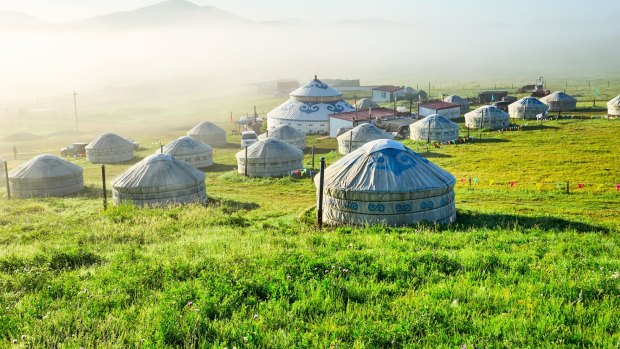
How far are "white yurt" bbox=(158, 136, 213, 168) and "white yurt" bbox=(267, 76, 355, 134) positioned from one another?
19405 millimetres

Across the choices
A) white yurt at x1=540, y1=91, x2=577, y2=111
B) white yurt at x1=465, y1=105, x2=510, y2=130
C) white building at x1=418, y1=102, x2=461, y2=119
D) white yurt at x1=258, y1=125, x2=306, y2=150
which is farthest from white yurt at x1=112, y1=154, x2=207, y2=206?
white yurt at x1=540, y1=91, x2=577, y2=111

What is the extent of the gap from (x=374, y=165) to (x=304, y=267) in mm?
9623

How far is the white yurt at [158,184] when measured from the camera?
23.9 meters

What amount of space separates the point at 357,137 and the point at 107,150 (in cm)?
2279

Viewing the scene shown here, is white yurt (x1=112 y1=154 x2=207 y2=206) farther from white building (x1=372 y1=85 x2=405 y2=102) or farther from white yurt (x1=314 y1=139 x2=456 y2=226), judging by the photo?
white building (x1=372 y1=85 x2=405 y2=102)

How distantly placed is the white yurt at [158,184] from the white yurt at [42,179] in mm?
7559

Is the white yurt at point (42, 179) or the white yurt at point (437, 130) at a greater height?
the white yurt at point (437, 130)

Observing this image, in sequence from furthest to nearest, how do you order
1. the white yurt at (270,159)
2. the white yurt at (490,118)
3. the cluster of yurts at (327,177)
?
the white yurt at (490,118), the white yurt at (270,159), the cluster of yurts at (327,177)

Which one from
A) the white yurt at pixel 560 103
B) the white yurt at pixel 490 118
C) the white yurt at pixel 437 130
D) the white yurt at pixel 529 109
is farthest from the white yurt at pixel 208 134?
the white yurt at pixel 560 103

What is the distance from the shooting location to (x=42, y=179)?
97.1 feet

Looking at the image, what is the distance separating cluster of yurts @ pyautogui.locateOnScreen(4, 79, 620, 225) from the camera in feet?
57.0

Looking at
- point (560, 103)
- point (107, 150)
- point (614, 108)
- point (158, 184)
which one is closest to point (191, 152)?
point (107, 150)

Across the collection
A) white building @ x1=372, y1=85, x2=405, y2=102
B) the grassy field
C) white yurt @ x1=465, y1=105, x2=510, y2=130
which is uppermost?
white building @ x1=372, y1=85, x2=405, y2=102

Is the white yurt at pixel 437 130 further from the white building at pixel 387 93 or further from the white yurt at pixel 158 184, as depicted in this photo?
the white building at pixel 387 93
